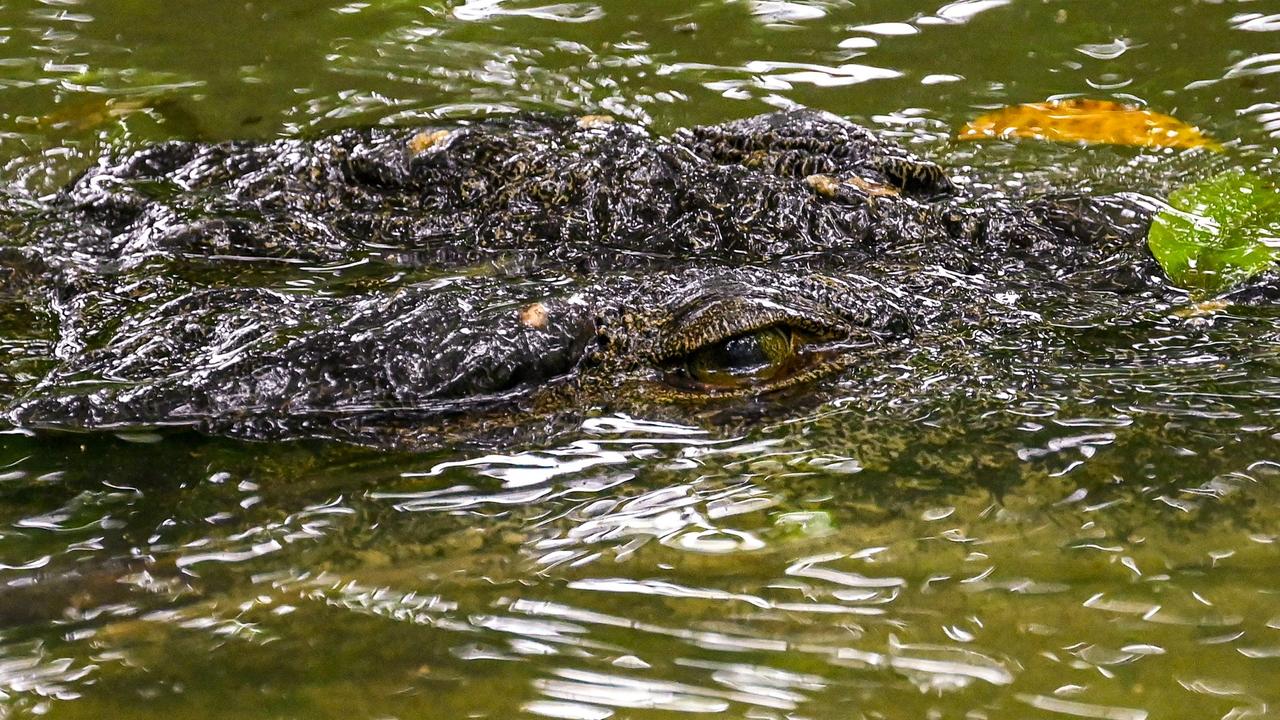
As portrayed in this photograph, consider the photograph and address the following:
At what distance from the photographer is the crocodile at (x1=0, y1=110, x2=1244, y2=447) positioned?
10.2ft

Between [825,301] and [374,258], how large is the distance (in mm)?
1480

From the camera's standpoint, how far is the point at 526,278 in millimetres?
3535

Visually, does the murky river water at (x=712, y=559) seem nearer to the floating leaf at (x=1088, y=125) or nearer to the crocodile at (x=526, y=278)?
the crocodile at (x=526, y=278)

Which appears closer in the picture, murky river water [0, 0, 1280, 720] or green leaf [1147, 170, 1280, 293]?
murky river water [0, 0, 1280, 720]

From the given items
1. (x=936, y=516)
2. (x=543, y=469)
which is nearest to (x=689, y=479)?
(x=543, y=469)

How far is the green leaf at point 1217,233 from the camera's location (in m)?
3.64

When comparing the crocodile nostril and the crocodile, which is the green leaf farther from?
the crocodile nostril

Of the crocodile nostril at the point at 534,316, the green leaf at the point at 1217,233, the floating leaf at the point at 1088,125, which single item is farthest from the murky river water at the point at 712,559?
the floating leaf at the point at 1088,125

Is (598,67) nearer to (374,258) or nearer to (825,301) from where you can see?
(374,258)

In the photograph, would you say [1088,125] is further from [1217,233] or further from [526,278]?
[526,278]

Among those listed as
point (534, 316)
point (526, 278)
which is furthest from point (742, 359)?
point (526, 278)

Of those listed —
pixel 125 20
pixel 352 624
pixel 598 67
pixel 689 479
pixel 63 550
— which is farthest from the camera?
pixel 125 20

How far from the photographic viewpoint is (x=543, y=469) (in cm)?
294

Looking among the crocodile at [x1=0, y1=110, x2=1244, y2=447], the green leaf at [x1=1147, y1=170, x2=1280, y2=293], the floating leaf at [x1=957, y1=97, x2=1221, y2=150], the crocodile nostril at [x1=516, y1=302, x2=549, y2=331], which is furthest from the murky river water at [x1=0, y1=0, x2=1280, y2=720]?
the floating leaf at [x1=957, y1=97, x2=1221, y2=150]
